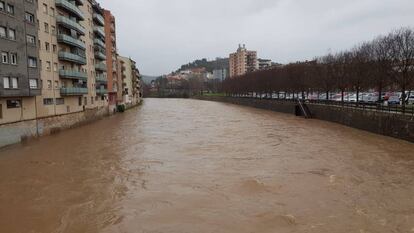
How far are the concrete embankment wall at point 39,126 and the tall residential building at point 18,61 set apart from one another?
904 mm

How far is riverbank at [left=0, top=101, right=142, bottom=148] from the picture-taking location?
93.8 feet

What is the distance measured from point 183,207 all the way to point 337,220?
17.9 feet

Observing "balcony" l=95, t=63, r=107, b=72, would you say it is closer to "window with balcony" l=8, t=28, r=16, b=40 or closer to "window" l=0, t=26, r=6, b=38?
"window with balcony" l=8, t=28, r=16, b=40

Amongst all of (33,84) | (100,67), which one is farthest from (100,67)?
(33,84)

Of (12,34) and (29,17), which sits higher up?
(29,17)

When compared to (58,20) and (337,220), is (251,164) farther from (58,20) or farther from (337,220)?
(58,20)

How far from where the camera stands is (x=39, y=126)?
34.0 m

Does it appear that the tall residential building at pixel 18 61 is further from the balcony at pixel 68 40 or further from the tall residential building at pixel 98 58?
the tall residential building at pixel 98 58

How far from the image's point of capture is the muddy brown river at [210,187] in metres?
12.8

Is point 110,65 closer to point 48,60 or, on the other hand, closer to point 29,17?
point 48,60

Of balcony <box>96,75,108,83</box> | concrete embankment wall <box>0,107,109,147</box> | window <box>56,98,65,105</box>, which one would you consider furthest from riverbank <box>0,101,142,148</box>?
balcony <box>96,75,108,83</box>

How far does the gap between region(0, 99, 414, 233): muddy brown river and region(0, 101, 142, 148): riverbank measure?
63.9 inches

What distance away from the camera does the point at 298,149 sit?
26438mm

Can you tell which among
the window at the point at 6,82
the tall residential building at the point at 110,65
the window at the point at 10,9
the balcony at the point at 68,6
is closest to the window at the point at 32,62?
the window at the point at 6,82
